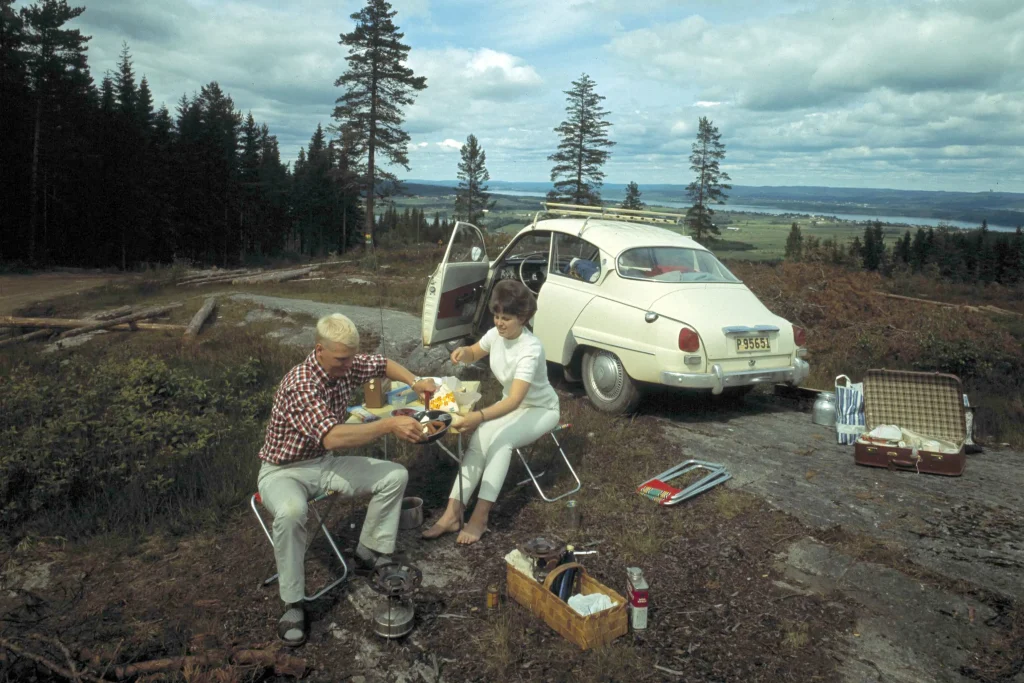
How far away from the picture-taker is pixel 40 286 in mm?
22062

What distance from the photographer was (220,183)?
51156mm

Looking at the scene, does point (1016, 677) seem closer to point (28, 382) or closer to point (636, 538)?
point (636, 538)

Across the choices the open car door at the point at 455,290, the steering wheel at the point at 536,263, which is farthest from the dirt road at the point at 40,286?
the steering wheel at the point at 536,263

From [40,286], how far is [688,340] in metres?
22.4

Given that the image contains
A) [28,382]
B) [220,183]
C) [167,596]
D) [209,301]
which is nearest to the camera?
[167,596]

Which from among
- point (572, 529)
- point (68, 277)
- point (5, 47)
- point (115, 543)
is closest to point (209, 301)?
point (115, 543)

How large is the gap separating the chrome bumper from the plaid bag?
53 cm

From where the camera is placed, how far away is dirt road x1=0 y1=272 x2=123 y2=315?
18255 mm

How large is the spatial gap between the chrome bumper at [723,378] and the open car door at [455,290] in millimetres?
2790

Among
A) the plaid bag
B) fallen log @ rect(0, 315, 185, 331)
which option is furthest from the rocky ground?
fallen log @ rect(0, 315, 185, 331)

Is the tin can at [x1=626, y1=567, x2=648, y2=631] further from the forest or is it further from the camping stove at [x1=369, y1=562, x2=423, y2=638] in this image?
the forest

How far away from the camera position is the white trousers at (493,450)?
462 centimetres

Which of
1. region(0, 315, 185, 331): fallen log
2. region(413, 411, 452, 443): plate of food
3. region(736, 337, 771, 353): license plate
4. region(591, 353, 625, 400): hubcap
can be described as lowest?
region(0, 315, 185, 331): fallen log

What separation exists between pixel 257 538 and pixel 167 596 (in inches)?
28.9
